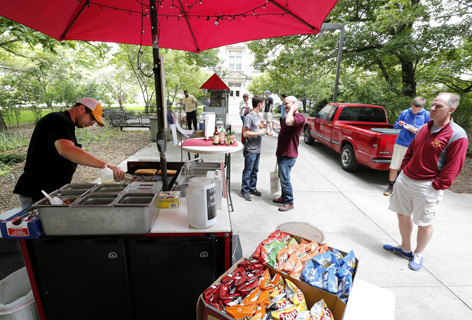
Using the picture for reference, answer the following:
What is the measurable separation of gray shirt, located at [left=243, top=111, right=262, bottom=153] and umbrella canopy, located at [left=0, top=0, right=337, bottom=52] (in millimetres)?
1655

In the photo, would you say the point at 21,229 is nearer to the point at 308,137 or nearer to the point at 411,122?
the point at 411,122

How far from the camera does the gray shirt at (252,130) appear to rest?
4637mm

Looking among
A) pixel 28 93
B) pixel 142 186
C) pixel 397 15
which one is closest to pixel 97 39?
pixel 142 186

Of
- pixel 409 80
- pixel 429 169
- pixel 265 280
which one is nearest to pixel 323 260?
pixel 265 280

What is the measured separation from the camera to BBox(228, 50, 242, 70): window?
50859 millimetres

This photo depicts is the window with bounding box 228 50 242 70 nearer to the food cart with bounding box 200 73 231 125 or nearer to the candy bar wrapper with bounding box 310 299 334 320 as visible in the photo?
the food cart with bounding box 200 73 231 125

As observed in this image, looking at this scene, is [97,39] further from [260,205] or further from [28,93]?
[28,93]

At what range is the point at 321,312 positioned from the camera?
1323mm

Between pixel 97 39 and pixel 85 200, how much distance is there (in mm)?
2379

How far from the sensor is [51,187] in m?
2.36

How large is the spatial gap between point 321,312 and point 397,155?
5.07m

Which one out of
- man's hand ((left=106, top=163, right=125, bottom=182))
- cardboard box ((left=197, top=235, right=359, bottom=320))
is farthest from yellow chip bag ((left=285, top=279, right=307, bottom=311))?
man's hand ((left=106, top=163, right=125, bottom=182))

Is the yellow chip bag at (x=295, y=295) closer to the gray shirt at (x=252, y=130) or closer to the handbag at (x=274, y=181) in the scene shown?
the handbag at (x=274, y=181)

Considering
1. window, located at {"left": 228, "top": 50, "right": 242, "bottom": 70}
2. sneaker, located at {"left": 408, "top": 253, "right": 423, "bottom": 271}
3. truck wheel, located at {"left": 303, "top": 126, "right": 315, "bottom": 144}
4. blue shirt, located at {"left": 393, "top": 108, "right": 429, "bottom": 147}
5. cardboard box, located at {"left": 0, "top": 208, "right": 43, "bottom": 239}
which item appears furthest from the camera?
window, located at {"left": 228, "top": 50, "right": 242, "bottom": 70}
